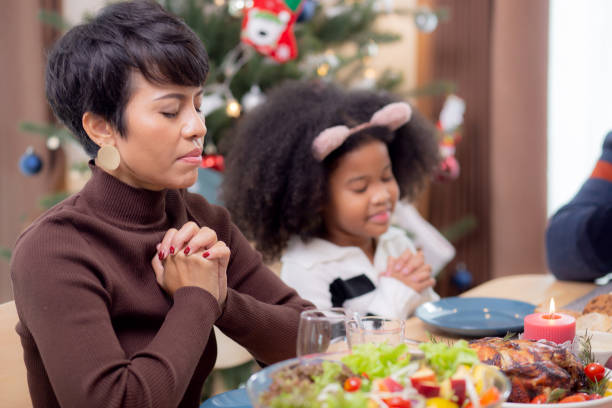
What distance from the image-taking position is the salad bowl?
614 mm

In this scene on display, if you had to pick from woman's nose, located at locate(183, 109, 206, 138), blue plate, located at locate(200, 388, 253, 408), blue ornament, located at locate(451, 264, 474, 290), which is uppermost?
woman's nose, located at locate(183, 109, 206, 138)

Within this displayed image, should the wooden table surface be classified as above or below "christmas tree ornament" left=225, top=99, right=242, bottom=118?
below

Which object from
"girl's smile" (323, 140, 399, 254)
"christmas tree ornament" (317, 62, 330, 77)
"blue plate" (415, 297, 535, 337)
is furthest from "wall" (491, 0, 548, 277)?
"blue plate" (415, 297, 535, 337)

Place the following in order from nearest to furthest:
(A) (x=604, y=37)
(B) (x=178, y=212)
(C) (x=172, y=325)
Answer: (C) (x=172, y=325) < (B) (x=178, y=212) < (A) (x=604, y=37)

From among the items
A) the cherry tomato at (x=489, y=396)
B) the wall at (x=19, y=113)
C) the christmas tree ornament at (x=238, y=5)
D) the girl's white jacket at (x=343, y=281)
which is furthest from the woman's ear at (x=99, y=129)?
the wall at (x=19, y=113)

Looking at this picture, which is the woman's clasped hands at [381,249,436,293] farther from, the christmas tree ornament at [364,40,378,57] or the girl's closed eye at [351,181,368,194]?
the christmas tree ornament at [364,40,378,57]

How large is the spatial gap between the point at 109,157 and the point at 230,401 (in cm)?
40

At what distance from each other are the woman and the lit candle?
1.47ft

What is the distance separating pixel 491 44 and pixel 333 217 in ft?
7.42

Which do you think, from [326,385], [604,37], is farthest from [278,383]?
[604,37]

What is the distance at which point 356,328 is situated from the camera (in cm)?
80

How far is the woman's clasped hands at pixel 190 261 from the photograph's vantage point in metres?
0.98

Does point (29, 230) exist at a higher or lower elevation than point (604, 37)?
lower

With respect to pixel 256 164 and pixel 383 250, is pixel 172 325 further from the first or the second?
pixel 383 250
